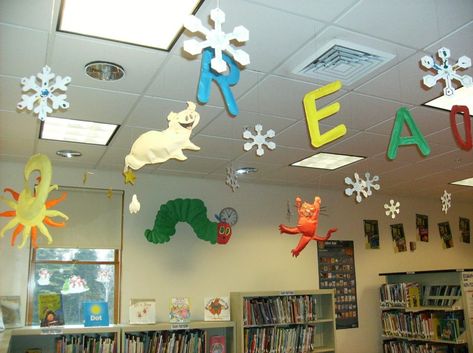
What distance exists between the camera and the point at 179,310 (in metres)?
4.88

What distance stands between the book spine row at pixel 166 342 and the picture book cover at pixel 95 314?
29cm

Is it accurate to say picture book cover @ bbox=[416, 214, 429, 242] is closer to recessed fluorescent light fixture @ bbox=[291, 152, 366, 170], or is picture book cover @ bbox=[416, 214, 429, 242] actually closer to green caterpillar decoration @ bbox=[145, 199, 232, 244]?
recessed fluorescent light fixture @ bbox=[291, 152, 366, 170]

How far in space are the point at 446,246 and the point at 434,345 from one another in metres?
2.03

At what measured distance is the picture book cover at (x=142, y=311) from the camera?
4.70 metres

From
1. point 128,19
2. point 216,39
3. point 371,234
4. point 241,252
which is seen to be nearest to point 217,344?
point 241,252

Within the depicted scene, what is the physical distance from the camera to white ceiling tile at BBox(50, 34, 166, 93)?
2486 millimetres

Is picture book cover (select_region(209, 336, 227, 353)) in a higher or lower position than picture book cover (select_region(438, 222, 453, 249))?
lower

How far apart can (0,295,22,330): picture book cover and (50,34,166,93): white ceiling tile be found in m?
2.56

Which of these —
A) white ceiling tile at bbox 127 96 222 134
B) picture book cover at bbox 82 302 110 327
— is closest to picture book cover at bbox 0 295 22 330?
picture book cover at bbox 82 302 110 327

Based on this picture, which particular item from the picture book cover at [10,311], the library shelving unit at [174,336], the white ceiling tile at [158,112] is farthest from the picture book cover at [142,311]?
the white ceiling tile at [158,112]

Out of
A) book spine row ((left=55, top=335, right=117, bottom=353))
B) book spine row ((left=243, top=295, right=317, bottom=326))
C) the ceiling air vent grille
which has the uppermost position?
the ceiling air vent grille

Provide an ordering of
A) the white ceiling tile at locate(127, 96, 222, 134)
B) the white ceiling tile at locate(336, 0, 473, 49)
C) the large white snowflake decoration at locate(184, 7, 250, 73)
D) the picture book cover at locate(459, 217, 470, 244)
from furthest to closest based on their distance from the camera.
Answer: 1. the picture book cover at locate(459, 217, 470, 244)
2. the white ceiling tile at locate(127, 96, 222, 134)
3. the white ceiling tile at locate(336, 0, 473, 49)
4. the large white snowflake decoration at locate(184, 7, 250, 73)

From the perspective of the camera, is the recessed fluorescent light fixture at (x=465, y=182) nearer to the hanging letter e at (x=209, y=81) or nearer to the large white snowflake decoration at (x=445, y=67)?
the large white snowflake decoration at (x=445, y=67)

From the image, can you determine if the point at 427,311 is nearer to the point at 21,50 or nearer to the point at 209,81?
the point at 209,81
